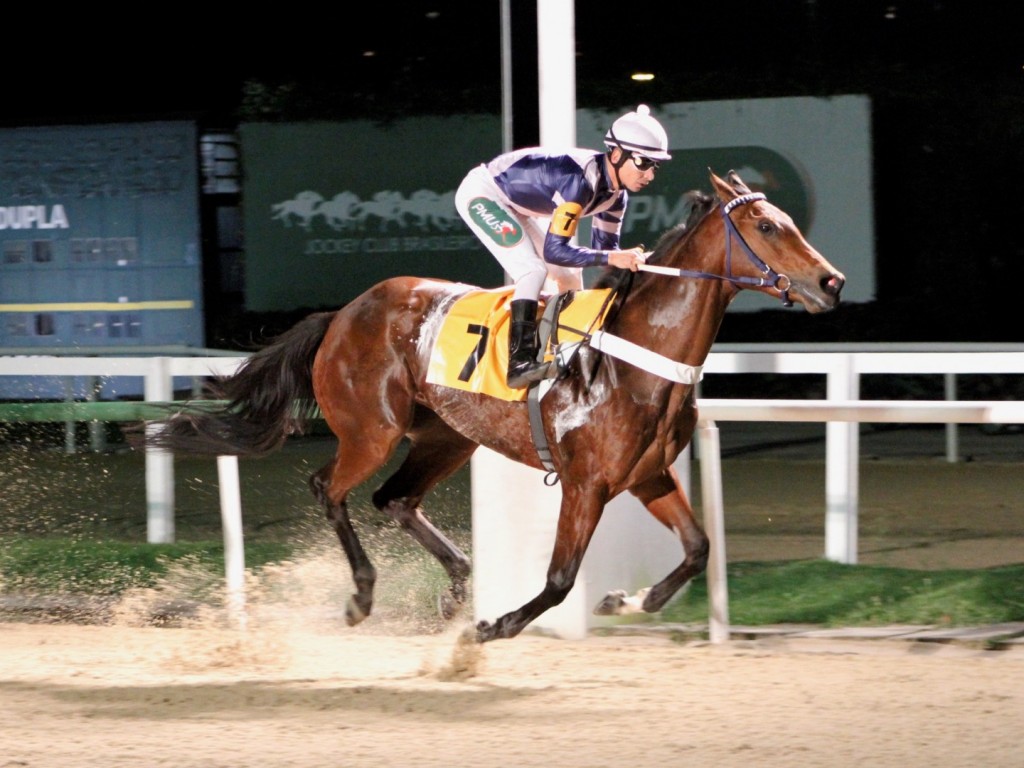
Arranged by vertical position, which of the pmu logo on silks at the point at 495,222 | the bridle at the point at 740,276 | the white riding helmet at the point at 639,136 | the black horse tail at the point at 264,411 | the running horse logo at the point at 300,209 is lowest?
the black horse tail at the point at 264,411

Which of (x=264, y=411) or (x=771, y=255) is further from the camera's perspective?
(x=264, y=411)

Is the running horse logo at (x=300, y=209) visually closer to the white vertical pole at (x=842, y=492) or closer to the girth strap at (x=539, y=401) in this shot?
the white vertical pole at (x=842, y=492)

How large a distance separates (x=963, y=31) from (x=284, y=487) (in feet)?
22.0

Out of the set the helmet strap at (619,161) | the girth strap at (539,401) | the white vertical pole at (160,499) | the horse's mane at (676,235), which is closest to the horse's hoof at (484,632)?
the girth strap at (539,401)

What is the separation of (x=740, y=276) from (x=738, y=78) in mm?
8071

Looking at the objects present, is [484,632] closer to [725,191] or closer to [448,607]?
[448,607]

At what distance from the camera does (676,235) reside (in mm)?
4254

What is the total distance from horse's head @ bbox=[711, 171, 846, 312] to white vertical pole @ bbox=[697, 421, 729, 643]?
34.5 inches

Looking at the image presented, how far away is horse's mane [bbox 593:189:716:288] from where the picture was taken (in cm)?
420

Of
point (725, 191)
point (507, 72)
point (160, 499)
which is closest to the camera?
point (725, 191)

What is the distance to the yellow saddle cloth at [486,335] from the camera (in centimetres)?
430

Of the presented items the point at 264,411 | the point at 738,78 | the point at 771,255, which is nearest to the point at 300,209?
the point at 738,78

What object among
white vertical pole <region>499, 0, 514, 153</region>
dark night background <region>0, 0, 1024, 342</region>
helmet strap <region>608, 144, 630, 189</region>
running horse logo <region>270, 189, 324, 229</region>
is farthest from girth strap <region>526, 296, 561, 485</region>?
running horse logo <region>270, 189, 324, 229</region>

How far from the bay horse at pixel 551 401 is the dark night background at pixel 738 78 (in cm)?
736
